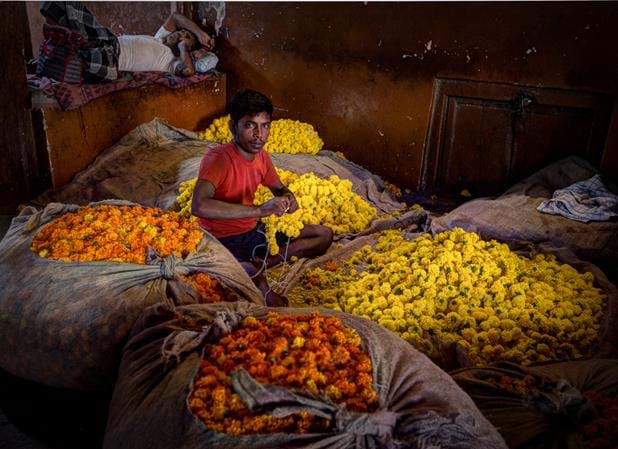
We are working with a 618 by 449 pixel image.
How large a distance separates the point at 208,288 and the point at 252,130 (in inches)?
49.3

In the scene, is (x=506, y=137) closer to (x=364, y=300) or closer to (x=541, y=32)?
(x=541, y=32)

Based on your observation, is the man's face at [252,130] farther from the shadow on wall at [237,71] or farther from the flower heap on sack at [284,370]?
the shadow on wall at [237,71]

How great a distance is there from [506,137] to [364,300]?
3.31 metres

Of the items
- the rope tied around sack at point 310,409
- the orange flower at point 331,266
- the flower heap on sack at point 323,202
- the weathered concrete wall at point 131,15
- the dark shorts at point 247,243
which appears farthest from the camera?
the weathered concrete wall at point 131,15

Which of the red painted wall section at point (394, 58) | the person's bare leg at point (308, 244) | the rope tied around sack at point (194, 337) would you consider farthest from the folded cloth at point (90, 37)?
the rope tied around sack at point (194, 337)

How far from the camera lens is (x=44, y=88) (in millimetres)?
4691

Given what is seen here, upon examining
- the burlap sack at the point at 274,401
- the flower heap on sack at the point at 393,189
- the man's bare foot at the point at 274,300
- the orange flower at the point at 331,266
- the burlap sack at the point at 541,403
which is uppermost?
the burlap sack at the point at 274,401

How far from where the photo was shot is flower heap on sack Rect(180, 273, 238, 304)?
99.0 inches

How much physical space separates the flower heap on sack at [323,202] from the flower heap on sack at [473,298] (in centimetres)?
84

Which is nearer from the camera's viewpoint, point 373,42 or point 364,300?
point 364,300

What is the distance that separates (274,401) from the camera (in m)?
1.48

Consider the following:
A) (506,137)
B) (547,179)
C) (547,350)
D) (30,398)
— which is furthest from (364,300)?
(506,137)

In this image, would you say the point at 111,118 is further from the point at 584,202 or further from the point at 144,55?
the point at 584,202

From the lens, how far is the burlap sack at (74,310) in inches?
87.6
